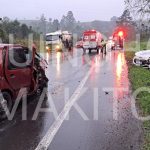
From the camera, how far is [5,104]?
1001cm

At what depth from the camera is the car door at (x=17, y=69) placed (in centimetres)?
1057

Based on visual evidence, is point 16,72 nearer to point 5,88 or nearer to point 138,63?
point 5,88

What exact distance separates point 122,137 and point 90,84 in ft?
25.4

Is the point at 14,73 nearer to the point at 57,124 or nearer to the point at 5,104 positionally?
the point at 5,104

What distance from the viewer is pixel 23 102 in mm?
12016

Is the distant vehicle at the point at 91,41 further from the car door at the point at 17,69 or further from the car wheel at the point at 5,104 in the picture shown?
the car wheel at the point at 5,104

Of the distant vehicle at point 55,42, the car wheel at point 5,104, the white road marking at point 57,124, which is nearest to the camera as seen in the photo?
the white road marking at point 57,124

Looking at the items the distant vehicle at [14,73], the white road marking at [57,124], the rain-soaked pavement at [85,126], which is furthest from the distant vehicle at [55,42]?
the distant vehicle at [14,73]

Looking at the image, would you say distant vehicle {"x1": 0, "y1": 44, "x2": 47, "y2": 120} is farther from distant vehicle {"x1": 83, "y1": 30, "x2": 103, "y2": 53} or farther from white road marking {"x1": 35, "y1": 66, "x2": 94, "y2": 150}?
distant vehicle {"x1": 83, "y1": 30, "x2": 103, "y2": 53}

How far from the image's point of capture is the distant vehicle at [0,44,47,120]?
10.2 meters

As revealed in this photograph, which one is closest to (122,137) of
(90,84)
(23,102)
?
(23,102)

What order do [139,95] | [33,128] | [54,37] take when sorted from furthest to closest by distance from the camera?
[54,37] → [139,95] → [33,128]

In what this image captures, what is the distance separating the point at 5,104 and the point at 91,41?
34070mm

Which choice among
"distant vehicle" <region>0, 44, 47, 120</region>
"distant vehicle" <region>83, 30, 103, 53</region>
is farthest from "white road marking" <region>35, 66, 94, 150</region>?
"distant vehicle" <region>83, 30, 103, 53</region>
